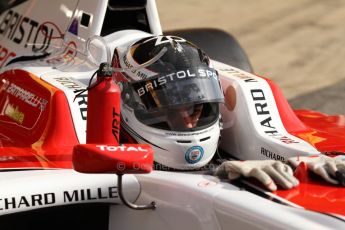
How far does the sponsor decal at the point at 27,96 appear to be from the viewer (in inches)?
162

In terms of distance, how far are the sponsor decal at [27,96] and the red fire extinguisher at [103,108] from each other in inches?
22.5

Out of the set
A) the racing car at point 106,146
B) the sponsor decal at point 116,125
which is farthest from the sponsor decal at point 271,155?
the sponsor decal at point 116,125

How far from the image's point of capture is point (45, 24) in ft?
16.0

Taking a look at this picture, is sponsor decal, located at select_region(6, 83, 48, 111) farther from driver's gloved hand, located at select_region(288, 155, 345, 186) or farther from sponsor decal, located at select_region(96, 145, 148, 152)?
driver's gloved hand, located at select_region(288, 155, 345, 186)

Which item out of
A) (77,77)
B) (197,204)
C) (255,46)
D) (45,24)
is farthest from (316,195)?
(255,46)

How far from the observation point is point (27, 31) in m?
4.95

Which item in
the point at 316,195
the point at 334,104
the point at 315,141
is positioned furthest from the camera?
the point at 334,104

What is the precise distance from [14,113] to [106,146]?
1396mm

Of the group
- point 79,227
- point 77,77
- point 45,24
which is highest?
point 45,24

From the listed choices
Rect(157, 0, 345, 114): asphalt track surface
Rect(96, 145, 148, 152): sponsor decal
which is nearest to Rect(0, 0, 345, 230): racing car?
Rect(96, 145, 148, 152): sponsor decal

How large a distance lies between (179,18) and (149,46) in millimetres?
6436

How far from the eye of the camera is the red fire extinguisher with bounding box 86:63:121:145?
355cm

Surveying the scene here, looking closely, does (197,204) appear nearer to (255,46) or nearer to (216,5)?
(255,46)

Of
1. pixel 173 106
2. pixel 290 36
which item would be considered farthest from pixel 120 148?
pixel 290 36
